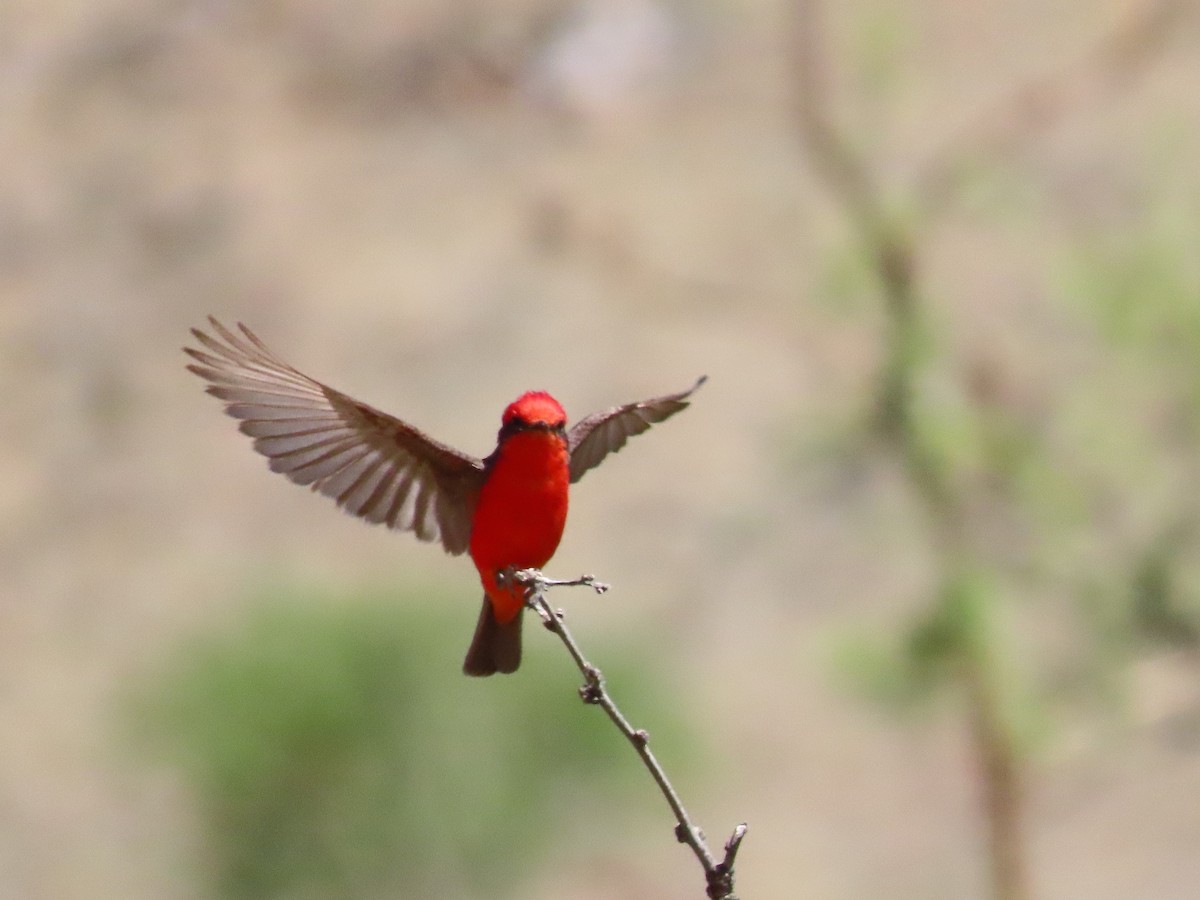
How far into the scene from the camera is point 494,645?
7.93 ft

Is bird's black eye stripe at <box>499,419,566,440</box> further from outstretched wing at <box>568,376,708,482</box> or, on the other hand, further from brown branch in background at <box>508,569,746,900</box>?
brown branch in background at <box>508,569,746,900</box>

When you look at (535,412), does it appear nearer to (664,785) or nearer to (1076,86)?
(664,785)

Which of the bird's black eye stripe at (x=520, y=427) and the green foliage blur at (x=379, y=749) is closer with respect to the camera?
the bird's black eye stripe at (x=520, y=427)

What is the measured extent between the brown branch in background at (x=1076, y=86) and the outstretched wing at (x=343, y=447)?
794 cm

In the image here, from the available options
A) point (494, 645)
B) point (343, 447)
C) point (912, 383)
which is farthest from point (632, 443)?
point (343, 447)

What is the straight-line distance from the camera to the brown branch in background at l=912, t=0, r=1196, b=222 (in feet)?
33.9

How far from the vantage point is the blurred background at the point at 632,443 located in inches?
263

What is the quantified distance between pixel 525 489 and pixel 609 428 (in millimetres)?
204

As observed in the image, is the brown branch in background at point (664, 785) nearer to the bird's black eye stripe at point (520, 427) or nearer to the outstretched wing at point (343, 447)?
the bird's black eye stripe at point (520, 427)

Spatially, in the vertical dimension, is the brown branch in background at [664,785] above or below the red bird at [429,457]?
below

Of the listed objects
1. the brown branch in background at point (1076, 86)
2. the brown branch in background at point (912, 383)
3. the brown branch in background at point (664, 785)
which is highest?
the brown branch in background at point (1076, 86)

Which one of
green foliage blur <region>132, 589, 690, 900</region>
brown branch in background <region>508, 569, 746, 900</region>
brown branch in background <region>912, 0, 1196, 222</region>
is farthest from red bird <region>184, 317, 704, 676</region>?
brown branch in background <region>912, 0, 1196, 222</region>

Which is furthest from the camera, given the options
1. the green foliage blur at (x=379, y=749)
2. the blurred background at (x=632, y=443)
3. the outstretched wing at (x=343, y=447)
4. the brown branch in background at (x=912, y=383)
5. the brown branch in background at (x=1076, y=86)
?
the brown branch in background at (x=1076, y=86)

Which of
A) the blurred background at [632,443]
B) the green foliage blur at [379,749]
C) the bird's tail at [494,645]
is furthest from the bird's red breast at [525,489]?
the green foliage blur at [379,749]
